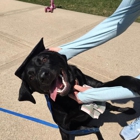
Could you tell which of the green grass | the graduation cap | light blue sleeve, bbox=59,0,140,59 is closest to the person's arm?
light blue sleeve, bbox=59,0,140,59

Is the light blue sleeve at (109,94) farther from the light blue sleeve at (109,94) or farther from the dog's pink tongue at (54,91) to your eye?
the dog's pink tongue at (54,91)

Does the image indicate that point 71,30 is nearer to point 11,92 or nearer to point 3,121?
point 11,92

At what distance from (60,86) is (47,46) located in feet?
7.69

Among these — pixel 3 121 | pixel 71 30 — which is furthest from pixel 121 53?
pixel 3 121

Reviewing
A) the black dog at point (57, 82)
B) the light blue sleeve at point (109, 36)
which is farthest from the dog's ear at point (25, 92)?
the light blue sleeve at point (109, 36)

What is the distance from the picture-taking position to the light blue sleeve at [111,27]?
2113 millimetres

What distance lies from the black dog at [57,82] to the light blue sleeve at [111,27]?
0.16m

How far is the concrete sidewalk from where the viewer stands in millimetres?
2725

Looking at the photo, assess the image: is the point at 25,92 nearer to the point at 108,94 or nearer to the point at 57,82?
the point at 57,82

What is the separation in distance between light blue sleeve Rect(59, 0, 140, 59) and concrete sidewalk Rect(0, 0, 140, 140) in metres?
0.98

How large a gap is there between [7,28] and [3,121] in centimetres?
316

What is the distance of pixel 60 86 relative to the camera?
7.50ft

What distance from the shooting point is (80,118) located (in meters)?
2.60

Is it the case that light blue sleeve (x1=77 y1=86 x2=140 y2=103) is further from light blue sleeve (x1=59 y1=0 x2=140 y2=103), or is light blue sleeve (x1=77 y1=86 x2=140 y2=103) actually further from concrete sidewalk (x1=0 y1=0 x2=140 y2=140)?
concrete sidewalk (x1=0 y1=0 x2=140 y2=140)
